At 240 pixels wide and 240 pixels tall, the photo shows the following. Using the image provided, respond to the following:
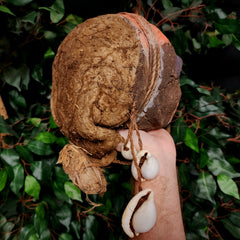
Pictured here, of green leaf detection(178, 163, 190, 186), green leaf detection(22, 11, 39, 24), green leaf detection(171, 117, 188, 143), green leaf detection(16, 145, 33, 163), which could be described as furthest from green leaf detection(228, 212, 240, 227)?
green leaf detection(22, 11, 39, 24)

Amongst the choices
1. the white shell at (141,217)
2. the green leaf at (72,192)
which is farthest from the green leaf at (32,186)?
the white shell at (141,217)

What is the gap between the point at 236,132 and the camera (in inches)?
37.6

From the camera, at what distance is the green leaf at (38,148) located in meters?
0.83

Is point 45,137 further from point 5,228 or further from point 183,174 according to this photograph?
point 183,174

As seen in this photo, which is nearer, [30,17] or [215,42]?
[30,17]

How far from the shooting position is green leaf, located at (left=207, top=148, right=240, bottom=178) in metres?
0.85

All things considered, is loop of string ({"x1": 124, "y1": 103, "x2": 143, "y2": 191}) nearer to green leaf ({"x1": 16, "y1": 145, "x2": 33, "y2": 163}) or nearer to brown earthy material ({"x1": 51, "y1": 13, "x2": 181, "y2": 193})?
brown earthy material ({"x1": 51, "y1": 13, "x2": 181, "y2": 193})

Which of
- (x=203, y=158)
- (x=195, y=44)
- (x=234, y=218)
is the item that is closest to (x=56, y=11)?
(x=195, y=44)

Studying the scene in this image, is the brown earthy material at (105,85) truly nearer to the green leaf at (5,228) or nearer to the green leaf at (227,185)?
the green leaf at (227,185)

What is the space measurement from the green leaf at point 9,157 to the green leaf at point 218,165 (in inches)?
32.5

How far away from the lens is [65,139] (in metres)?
0.87

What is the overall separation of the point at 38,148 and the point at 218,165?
783mm

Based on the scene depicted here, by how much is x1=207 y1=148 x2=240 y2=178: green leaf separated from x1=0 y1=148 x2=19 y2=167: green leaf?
0.83 m

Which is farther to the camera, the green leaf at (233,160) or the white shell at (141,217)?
the green leaf at (233,160)
